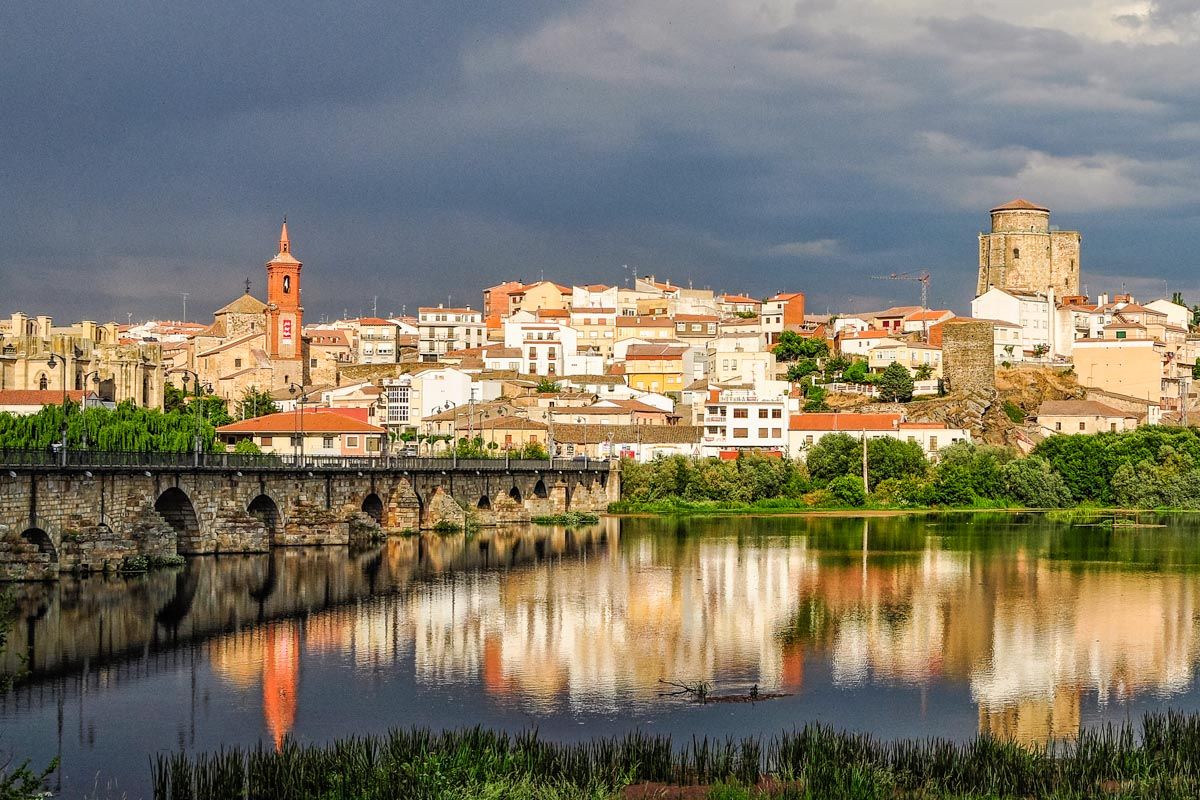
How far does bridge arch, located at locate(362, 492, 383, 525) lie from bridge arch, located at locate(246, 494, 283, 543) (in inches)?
280

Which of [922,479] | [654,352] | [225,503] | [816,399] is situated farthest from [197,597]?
[654,352]

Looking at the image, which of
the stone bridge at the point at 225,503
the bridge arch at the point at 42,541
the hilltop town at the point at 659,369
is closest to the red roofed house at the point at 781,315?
the hilltop town at the point at 659,369

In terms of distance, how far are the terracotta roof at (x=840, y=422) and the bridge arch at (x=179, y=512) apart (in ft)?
157

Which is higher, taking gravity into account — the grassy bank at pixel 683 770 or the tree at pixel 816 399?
the tree at pixel 816 399

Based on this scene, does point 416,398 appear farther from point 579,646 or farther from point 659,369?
point 579,646

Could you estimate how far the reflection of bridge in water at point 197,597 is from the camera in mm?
30250

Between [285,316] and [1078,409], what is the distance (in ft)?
200

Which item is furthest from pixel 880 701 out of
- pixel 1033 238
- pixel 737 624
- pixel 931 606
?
pixel 1033 238

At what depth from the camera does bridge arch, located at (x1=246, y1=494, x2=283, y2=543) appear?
52938 millimetres

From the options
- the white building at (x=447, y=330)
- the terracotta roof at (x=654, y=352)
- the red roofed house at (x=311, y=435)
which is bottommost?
the red roofed house at (x=311, y=435)

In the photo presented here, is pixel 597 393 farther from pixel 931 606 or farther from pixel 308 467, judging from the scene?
pixel 931 606

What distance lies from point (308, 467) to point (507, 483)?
19.2 metres

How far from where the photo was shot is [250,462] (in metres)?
52.4

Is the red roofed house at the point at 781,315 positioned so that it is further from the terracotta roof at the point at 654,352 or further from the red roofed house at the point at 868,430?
the red roofed house at the point at 868,430
